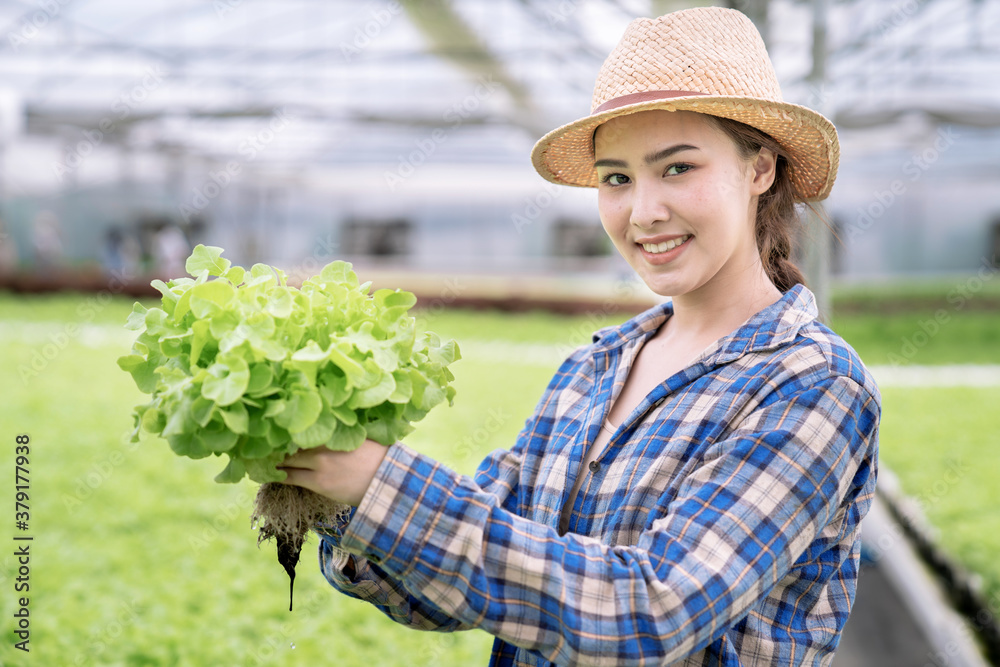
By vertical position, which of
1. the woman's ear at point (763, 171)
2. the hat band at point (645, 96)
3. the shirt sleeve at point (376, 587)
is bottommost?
the shirt sleeve at point (376, 587)

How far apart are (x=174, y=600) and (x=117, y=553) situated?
2.59 ft

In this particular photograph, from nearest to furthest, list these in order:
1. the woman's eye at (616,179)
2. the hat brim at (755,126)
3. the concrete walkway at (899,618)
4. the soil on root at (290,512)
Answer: the soil on root at (290,512) < the hat brim at (755,126) < the woman's eye at (616,179) < the concrete walkway at (899,618)

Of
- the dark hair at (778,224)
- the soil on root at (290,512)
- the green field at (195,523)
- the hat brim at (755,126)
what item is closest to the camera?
the soil on root at (290,512)

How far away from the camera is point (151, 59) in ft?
47.1

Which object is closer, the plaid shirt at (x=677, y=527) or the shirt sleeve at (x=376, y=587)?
the plaid shirt at (x=677, y=527)

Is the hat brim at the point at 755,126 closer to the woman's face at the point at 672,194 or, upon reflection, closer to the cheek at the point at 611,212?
the woman's face at the point at 672,194

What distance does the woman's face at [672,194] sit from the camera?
1.42m

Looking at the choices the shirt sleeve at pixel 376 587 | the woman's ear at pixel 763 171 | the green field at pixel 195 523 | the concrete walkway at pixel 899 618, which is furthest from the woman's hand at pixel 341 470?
the concrete walkway at pixel 899 618

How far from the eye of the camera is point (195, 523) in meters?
5.25

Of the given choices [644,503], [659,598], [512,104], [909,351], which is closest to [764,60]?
[644,503]

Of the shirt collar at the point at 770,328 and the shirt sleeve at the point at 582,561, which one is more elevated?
the shirt collar at the point at 770,328

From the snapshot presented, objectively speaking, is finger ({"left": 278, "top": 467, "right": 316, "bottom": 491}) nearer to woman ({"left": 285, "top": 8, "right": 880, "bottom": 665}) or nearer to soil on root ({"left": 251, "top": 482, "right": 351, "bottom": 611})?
woman ({"left": 285, "top": 8, "right": 880, "bottom": 665})

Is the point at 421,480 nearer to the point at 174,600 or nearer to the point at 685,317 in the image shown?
the point at 685,317

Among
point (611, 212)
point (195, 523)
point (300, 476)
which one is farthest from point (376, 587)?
point (195, 523)
